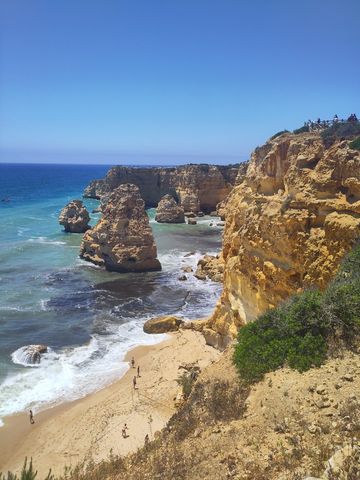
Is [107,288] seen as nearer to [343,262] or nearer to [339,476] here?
[343,262]

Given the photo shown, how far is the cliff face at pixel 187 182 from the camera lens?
259ft

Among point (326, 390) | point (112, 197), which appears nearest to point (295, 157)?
point (326, 390)

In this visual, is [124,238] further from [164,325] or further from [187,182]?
[187,182]

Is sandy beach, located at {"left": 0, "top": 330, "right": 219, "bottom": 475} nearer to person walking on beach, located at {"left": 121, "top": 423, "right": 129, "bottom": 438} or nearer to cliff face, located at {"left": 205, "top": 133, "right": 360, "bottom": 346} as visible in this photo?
person walking on beach, located at {"left": 121, "top": 423, "right": 129, "bottom": 438}

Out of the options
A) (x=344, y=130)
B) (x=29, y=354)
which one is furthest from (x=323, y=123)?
(x=29, y=354)

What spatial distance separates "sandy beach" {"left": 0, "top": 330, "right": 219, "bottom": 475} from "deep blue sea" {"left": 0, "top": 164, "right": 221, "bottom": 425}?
99 centimetres

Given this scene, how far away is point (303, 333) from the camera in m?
10.0

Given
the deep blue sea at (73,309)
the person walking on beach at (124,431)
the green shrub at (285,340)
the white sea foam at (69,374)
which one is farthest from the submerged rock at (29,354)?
the green shrub at (285,340)

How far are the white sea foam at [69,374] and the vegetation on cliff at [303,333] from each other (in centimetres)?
1177

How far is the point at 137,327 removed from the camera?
1077 inches

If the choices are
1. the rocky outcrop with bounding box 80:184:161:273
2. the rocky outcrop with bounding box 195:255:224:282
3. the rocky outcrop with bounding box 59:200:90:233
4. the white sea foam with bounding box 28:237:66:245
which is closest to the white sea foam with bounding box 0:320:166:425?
the rocky outcrop with bounding box 195:255:224:282

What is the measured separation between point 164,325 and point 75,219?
38.3 metres

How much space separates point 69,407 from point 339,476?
15.0m

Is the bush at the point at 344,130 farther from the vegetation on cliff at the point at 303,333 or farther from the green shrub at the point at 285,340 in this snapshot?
the green shrub at the point at 285,340
